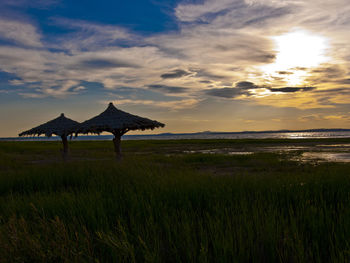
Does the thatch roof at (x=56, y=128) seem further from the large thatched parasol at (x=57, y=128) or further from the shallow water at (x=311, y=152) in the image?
the shallow water at (x=311, y=152)

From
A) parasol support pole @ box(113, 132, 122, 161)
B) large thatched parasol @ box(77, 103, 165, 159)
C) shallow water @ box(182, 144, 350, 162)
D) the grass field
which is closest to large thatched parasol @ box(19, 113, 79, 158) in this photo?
large thatched parasol @ box(77, 103, 165, 159)

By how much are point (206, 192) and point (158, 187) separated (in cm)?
106

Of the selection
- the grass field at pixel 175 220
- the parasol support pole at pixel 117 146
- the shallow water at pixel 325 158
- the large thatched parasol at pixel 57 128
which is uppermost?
the large thatched parasol at pixel 57 128

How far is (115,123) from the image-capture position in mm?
14258

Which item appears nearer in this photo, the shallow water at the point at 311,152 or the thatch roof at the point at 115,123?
the thatch roof at the point at 115,123

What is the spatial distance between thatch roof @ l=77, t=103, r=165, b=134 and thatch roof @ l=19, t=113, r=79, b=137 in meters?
2.90

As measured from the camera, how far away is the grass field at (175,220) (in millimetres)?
2746

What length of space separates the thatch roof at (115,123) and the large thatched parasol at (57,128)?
2.93 metres

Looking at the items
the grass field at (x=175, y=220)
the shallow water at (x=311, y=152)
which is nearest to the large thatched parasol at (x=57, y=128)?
the grass field at (x=175, y=220)

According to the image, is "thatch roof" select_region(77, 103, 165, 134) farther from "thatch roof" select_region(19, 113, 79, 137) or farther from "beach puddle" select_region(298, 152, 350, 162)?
"beach puddle" select_region(298, 152, 350, 162)

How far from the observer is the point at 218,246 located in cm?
271

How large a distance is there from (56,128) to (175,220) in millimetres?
16015

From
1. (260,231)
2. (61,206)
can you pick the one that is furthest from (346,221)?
(61,206)

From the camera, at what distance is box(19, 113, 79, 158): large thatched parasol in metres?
17.4
